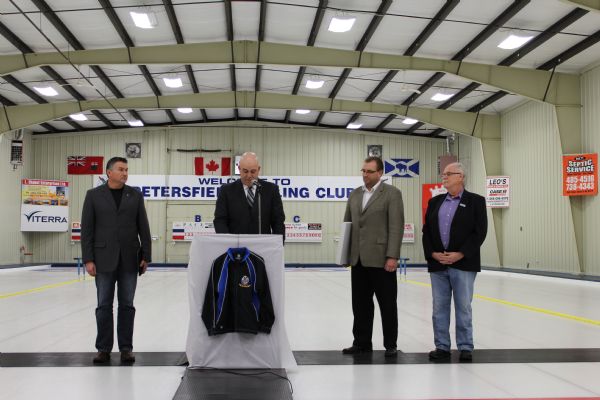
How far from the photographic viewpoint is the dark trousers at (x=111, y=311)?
14.9 ft

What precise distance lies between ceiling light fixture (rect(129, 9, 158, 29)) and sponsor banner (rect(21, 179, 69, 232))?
1243 centimetres

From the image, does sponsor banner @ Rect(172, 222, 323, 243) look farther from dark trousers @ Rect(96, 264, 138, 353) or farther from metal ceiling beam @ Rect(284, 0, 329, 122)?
dark trousers @ Rect(96, 264, 138, 353)

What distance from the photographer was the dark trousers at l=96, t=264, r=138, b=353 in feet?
14.9

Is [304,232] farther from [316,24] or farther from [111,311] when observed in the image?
[111,311]

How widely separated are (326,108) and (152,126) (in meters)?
8.68

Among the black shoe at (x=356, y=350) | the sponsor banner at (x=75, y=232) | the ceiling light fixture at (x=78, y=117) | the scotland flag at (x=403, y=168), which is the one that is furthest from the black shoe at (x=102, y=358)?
the scotland flag at (x=403, y=168)

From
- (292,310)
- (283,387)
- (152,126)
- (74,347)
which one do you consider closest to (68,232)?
(152,126)

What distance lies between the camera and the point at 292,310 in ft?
27.0

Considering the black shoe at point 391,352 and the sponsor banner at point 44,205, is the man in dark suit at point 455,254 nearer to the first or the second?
the black shoe at point 391,352

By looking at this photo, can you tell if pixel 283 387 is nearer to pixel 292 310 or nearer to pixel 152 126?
pixel 292 310

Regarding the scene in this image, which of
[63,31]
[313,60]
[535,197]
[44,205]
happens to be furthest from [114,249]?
[44,205]

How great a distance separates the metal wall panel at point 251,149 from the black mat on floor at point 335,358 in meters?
19.7

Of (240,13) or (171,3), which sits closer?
(171,3)

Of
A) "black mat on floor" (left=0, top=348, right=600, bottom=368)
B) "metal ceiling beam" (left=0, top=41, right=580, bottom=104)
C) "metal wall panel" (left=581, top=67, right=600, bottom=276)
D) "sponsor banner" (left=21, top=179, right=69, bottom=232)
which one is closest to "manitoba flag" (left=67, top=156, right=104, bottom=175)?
"sponsor banner" (left=21, top=179, right=69, bottom=232)
